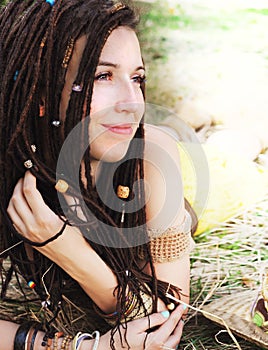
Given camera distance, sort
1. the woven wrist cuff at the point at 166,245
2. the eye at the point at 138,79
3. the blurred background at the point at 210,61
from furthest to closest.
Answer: the blurred background at the point at 210,61, the woven wrist cuff at the point at 166,245, the eye at the point at 138,79

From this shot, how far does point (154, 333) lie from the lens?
77.8 inches

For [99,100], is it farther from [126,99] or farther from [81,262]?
[81,262]

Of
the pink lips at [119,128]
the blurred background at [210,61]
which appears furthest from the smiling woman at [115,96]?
the blurred background at [210,61]

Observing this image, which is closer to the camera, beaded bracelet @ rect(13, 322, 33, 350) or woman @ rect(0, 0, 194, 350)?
woman @ rect(0, 0, 194, 350)

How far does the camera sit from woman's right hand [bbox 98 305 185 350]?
6.37ft

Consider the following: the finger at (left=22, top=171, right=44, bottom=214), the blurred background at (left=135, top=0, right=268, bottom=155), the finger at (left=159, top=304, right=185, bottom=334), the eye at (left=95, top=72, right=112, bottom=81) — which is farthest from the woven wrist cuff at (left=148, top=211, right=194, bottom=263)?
the blurred background at (left=135, top=0, right=268, bottom=155)

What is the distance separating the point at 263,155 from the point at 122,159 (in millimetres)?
1561

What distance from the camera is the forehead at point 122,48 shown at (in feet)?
6.05

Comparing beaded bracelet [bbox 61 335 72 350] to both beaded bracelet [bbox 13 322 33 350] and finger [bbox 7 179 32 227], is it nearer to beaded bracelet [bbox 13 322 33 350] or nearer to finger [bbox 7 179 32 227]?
beaded bracelet [bbox 13 322 33 350]

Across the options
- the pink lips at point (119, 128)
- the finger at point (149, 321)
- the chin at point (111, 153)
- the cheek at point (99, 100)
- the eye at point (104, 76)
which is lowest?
the finger at point (149, 321)

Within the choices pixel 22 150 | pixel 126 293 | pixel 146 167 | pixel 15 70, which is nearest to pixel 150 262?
pixel 126 293

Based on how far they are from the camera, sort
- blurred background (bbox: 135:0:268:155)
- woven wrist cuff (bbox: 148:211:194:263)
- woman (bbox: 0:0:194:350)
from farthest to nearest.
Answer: blurred background (bbox: 135:0:268:155)
woven wrist cuff (bbox: 148:211:194:263)
woman (bbox: 0:0:194:350)

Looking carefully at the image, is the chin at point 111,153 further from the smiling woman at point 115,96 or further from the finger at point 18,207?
the finger at point 18,207

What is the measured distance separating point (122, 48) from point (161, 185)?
17.3 inches
